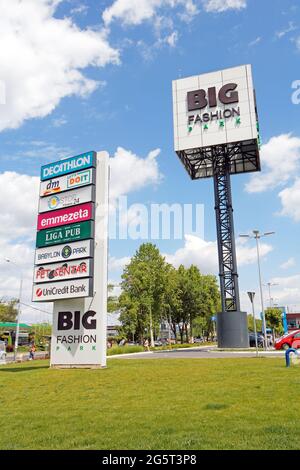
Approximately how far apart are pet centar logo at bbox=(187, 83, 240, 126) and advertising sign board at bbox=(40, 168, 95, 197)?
1841 centimetres

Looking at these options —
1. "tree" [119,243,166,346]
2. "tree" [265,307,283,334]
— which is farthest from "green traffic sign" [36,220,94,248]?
"tree" [265,307,283,334]

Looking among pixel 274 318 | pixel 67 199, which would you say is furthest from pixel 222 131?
pixel 274 318

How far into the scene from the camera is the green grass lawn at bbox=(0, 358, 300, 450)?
5848 millimetres

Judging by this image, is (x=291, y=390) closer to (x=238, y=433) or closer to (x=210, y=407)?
(x=210, y=407)

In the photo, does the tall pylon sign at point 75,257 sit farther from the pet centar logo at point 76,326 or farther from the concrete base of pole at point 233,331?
the concrete base of pole at point 233,331

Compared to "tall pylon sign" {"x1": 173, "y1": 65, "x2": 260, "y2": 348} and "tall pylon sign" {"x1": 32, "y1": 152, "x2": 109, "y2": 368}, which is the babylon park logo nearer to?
"tall pylon sign" {"x1": 32, "y1": 152, "x2": 109, "y2": 368}

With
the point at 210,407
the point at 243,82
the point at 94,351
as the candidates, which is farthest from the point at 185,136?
the point at 210,407

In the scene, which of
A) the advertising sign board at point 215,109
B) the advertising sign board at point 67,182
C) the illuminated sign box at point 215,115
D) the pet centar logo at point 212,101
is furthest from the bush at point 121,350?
the pet centar logo at point 212,101

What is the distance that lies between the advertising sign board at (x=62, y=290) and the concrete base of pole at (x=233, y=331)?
17.0m

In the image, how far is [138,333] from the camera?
217ft

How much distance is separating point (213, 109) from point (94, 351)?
85.6 ft

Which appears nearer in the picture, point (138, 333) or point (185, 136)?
point (185, 136)

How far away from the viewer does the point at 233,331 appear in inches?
1289

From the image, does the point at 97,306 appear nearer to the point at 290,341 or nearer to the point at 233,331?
the point at 233,331
